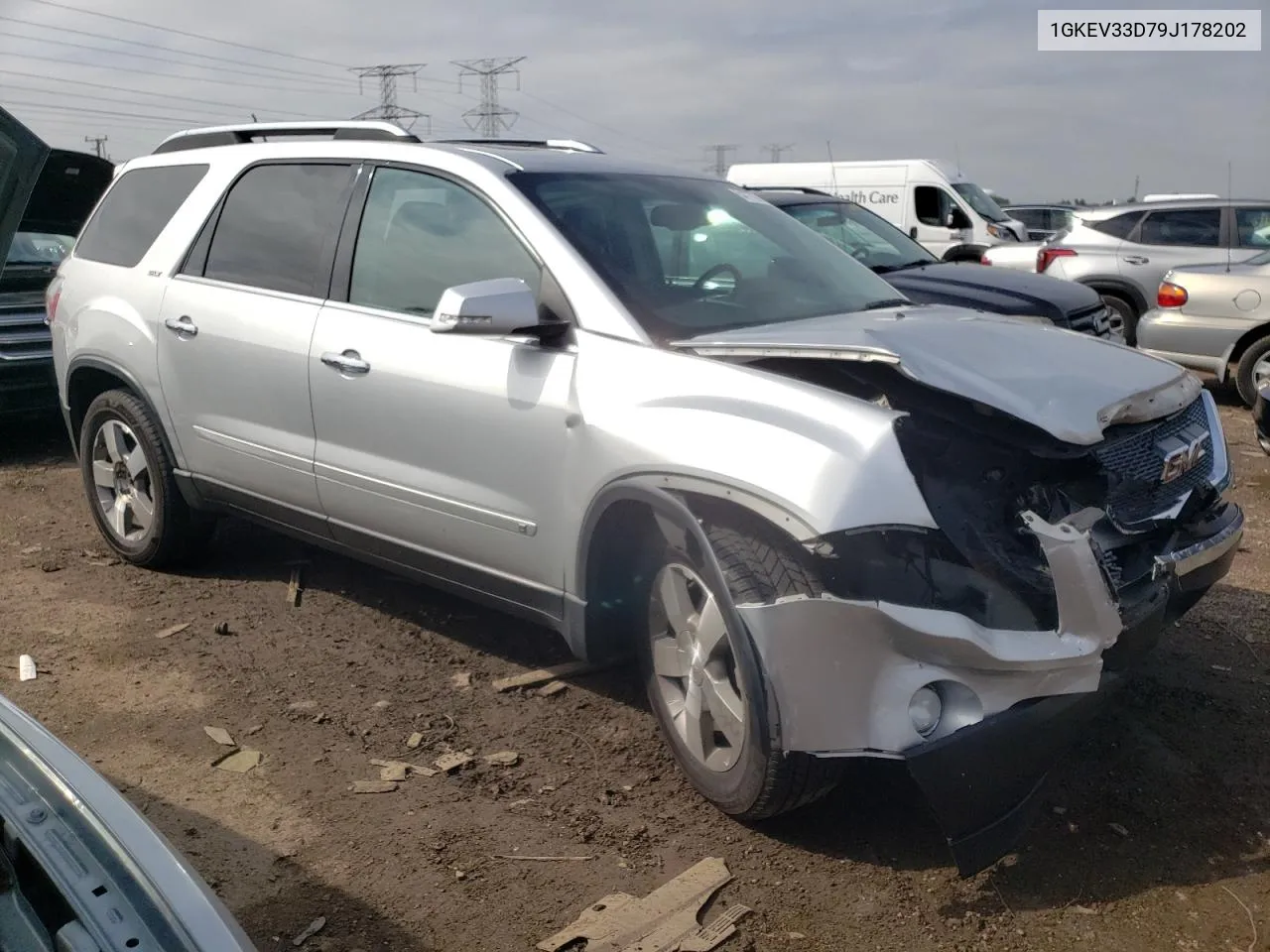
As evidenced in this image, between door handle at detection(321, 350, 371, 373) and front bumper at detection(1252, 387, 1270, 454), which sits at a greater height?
door handle at detection(321, 350, 371, 373)

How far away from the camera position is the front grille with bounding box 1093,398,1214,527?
3.21 m

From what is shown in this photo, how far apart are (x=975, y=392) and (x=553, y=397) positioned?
1.23 metres

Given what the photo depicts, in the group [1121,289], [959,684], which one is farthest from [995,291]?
[959,684]

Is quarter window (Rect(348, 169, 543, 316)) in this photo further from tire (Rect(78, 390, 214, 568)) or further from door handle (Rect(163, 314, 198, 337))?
tire (Rect(78, 390, 214, 568))

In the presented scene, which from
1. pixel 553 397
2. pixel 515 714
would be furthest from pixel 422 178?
pixel 515 714

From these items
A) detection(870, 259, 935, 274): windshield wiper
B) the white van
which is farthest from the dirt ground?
the white van

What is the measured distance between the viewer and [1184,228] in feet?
39.2

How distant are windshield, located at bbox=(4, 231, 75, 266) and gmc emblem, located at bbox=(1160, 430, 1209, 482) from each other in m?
7.78

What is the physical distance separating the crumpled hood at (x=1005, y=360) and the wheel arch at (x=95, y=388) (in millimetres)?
2714

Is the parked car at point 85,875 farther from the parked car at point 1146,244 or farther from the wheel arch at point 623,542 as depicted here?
the parked car at point 1146,244

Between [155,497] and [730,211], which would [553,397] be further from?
[155,497]

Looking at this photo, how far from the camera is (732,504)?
3.04 m

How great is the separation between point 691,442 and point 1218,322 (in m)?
8.03

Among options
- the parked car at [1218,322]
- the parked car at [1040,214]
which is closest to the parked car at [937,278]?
the parked car at [1218,322]
